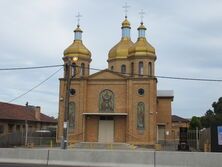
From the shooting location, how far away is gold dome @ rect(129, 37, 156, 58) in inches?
2090

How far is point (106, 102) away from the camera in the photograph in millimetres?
51188

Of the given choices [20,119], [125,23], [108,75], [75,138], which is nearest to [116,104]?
[108,75]

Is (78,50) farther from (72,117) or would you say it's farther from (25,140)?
(25,140)

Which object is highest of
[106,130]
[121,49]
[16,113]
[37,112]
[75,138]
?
[121,49]

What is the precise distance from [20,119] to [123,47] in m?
17.5

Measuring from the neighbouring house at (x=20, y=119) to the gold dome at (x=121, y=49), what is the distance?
49.5ft

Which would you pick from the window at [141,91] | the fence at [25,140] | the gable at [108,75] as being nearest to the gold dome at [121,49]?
the gable at [108,75]

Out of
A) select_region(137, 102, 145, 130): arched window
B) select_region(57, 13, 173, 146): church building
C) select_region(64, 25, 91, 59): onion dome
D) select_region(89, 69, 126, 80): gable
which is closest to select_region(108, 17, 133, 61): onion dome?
select_region(64, 25, 91, 59): onion dome

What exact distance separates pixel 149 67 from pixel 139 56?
74.4 inches

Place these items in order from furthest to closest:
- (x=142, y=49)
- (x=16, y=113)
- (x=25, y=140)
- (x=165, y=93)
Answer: (x=165, y=93), (x=16, y=113), (x=142, y=49), (x=25, y=140)

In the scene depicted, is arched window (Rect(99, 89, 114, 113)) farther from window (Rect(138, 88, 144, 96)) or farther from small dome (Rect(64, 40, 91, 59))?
small dome (Rect(64, 40, 91, 59))

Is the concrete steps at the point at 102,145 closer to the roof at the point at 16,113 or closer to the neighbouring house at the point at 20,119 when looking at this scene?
the neighbouring house at the point at 20,119

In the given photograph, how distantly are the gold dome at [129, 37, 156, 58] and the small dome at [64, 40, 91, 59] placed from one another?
638 cm

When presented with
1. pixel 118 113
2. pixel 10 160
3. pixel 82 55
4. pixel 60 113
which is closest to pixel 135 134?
pixel 118 113
